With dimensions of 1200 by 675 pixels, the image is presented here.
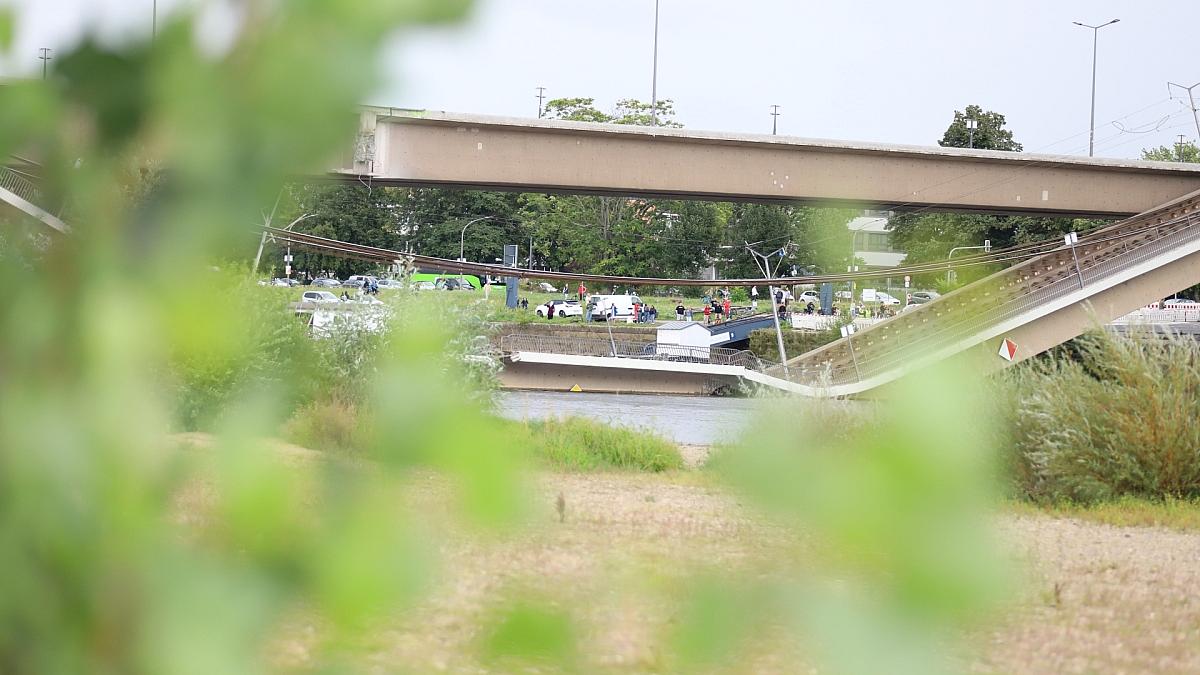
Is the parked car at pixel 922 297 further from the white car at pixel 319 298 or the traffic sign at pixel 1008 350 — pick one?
the white car at pixel 319 298

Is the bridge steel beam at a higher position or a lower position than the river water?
higher

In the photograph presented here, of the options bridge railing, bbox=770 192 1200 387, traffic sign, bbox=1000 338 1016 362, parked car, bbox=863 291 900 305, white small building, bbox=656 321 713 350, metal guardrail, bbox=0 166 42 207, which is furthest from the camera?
white small building, bbox=656 321 713 350

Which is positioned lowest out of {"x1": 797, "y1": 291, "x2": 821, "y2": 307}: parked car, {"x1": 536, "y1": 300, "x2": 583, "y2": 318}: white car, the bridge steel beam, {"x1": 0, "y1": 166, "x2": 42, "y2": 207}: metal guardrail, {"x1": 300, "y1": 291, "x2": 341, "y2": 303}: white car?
{"x1": 0, "y1": 166, "x2": 42, "y2": 207}: metal guardrail

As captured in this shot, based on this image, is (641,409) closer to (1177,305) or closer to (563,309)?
(563,309)

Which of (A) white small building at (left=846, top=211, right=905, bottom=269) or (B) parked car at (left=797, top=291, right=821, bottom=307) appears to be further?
(B) parked car at (left=797, top=291, right=821, bottom=307)

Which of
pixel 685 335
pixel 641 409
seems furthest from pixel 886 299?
pixel 641 409

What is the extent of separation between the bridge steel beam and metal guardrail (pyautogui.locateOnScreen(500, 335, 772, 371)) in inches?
248

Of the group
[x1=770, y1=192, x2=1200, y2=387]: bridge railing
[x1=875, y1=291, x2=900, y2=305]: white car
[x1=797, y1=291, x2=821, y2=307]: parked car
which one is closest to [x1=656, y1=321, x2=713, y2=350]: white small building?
[x1=875, y1=291, x2=900, y2=305]: white car

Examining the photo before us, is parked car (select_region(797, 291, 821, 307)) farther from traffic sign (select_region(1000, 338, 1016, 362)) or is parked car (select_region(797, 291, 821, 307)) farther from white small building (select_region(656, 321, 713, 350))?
traffic sign (select_region(1000, 338, 1016, 362))

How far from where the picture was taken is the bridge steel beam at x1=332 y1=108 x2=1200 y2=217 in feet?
107

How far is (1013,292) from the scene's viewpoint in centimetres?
2903

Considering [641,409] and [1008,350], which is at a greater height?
[1008,350]

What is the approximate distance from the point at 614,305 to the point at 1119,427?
45786mm

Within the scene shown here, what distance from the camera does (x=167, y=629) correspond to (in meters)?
0.46
